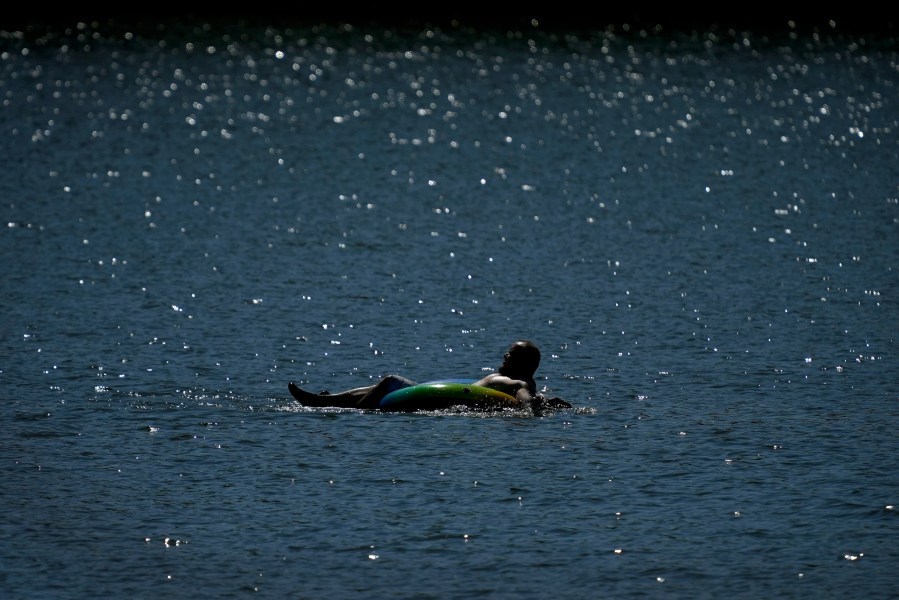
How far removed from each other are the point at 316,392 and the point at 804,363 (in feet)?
25.9

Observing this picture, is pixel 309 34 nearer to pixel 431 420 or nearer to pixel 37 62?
pixel 37 62

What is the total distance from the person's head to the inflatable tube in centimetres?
44

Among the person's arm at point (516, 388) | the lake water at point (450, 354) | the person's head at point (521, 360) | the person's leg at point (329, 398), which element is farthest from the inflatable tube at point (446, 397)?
the person's leg at point (329, 398)

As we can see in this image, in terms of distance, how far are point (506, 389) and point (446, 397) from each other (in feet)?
2.80

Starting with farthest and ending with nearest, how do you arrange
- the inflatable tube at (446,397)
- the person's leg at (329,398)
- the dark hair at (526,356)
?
1. the person's leg at (329,398)
2. the dark hair at (526,356)
3. the inflatable tube at (446,397)

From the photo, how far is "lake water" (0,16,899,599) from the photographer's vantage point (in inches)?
668

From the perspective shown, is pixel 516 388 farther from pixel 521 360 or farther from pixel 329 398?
pixel 329 398

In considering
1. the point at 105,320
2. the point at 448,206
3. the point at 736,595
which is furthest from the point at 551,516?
the point at 448,206

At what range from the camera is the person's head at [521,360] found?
22.6 m

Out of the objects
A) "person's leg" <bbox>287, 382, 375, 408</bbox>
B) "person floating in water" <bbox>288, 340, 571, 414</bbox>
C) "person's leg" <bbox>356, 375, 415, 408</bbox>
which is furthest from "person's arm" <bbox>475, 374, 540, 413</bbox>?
"person's leg" <bbox>287, 382, 375, 408</bbox>

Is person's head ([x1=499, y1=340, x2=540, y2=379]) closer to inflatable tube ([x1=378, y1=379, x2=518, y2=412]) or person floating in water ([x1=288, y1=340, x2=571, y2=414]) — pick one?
person floating in water ([x1=288, y1=340, x2=571, y2=414])

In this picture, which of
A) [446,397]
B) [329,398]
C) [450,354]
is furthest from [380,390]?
[450,354]

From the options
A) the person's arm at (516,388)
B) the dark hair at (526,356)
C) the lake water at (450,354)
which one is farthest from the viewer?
the dark hair at (526,356)

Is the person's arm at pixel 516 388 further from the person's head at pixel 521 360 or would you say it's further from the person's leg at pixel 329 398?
→ the person's leg at pixel 329 398
